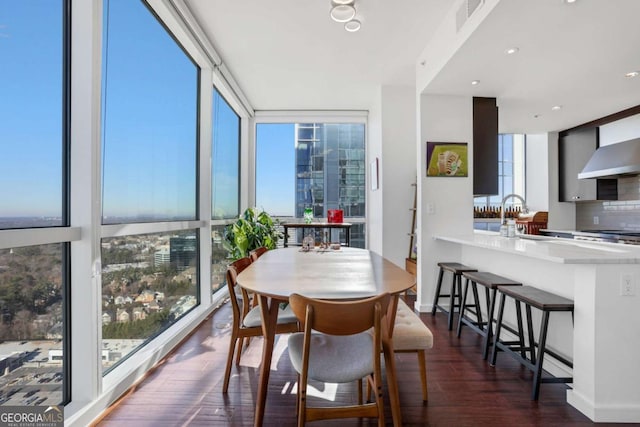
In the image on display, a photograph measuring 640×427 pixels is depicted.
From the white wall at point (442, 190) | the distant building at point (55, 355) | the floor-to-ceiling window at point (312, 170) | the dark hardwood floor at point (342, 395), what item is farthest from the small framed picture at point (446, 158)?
the distant building at point (55, 355)

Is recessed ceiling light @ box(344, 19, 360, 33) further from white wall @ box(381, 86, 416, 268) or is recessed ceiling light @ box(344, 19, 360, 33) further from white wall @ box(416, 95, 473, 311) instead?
white wall @ box(381, 86, 416, 268)

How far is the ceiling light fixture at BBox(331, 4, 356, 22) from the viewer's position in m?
2.62

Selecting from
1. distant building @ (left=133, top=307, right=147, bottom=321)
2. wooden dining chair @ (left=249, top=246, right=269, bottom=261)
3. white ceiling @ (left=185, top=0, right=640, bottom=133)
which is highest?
white ceiling @ (left=185, top=0, right=640, bottom=133)

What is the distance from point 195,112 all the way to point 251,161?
2.10 metres

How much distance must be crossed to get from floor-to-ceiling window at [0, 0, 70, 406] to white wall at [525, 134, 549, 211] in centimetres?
634

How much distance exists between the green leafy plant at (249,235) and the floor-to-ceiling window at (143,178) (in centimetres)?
72

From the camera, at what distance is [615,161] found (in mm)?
4242

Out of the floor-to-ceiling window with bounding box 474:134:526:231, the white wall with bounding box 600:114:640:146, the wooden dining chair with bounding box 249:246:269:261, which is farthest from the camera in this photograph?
the floor-to-ceiling window with bounding box 474:134:526:231

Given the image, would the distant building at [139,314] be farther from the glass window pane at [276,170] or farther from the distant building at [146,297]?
the glass window pane at [276,170]

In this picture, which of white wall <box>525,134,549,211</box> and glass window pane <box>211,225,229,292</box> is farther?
white wall <box>525,134,549,211</box>

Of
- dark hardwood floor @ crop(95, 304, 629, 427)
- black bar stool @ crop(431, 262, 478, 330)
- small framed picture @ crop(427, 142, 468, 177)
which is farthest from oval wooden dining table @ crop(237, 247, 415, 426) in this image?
small framed picture @ crop(427, 142, 468, 177)

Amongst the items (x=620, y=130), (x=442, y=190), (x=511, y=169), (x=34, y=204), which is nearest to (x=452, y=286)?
(x=442, y=190)

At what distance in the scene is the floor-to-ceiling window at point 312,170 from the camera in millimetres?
5770

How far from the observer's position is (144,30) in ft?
8.45
